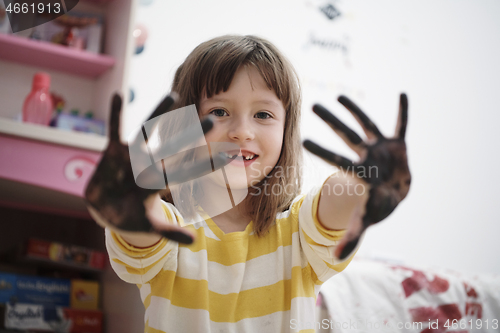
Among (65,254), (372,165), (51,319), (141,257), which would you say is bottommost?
(51,319)

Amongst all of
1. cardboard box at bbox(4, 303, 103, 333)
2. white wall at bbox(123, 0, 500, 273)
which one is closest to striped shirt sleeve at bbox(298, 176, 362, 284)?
cardboard box at bbox(4, 303, 103, 333)

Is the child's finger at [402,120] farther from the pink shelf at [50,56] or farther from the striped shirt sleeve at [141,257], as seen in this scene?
the pink shelf at [50,56]

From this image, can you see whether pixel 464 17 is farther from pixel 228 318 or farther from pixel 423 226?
pixel 228 318

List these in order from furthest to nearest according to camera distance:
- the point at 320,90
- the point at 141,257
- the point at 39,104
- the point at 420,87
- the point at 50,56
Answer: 1. the point at 420,87
2. the point at 320,90
3. the point at 50,56
4. the point at 39,104
5. the point at 141,257

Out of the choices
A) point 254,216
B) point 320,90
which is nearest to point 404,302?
point 254,216

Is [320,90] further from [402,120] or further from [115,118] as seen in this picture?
[115,118]

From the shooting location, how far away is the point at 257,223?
2.22ft

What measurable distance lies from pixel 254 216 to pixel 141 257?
222mm

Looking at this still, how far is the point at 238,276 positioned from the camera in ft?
2.05

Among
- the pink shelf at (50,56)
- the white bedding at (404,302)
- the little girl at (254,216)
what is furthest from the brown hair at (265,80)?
the pink shelf at (50,56)

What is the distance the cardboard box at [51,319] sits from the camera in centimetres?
94

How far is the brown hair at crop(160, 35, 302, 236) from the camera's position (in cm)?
67

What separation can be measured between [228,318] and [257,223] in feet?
0.51

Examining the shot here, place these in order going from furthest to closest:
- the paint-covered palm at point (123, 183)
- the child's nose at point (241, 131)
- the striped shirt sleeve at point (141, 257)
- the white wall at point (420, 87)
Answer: the white wall at point (420, 87) → the child's nose at point (241, 131) → the striped shirt sleeve at point (141, 257) → the paint-covered palm at point (123, 183)
